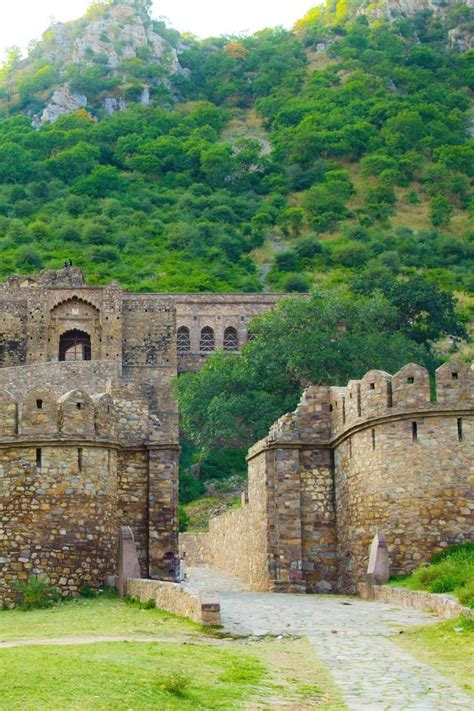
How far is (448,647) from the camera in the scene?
13203mm

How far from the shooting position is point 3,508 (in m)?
18.6

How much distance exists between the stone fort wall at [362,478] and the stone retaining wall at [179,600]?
446cm

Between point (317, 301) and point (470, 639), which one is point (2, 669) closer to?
point (470, 639)

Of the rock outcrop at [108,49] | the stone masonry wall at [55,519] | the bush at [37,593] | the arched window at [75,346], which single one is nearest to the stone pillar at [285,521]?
the stone masonry wall at [55,519]

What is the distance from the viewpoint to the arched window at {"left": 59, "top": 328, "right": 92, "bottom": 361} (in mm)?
59531

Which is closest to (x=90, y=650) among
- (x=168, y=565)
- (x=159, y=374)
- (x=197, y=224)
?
(x=168, y=565)

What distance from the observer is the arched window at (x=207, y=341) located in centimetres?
6056

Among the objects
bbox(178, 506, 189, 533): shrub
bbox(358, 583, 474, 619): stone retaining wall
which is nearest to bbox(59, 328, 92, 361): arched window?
bbox(178, 506, 189, 533): shrub

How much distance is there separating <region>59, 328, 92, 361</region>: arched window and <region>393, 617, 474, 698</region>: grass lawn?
4588cm

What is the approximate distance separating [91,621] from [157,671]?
4913mm

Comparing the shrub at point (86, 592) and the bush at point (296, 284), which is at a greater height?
the bush at point (296, 284)

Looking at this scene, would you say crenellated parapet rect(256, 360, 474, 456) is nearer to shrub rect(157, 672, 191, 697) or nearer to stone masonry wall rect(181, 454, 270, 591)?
stone masonry wall rect(181, 454, 270, 591)

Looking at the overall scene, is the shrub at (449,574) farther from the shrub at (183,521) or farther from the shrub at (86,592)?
the shrub at (183,521)

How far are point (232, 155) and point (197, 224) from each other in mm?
24443
